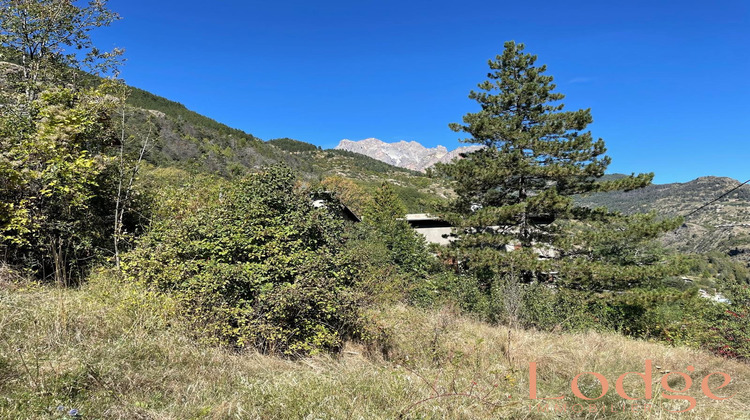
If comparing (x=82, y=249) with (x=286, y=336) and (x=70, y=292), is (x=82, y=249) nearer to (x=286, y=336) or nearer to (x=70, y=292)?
(x=70, y=292)

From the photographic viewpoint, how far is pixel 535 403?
3488mm

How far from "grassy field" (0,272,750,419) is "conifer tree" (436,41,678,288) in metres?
7.05

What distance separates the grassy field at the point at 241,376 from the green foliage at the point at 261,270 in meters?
0.31

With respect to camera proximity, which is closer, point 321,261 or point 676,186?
point 321,261

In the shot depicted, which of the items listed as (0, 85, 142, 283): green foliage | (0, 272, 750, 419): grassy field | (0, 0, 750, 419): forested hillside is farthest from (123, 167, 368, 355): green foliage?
(0, 85, 142, 283): green foliage

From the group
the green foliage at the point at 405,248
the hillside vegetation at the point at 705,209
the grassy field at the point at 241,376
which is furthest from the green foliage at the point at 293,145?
the grassy field at the point at 241,376

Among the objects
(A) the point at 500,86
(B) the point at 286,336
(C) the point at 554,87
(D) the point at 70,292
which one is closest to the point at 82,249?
(D) the point at 70,292

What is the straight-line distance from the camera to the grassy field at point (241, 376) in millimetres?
2559

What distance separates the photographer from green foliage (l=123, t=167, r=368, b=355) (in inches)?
175

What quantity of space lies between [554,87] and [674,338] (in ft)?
34.8

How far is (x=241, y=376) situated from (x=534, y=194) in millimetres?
13144

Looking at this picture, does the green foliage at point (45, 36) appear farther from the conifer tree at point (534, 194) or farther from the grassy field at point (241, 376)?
the conifer tree at point (534, 194)

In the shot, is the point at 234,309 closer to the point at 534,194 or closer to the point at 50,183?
the point at 50,183

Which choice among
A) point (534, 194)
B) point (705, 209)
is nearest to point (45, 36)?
point (534, 194)
